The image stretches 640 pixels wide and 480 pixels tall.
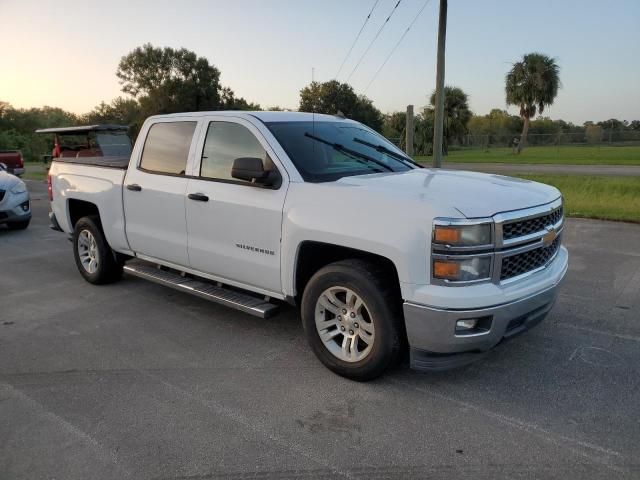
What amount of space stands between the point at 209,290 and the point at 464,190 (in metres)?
2.41

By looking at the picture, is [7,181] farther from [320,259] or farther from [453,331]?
[453,331]

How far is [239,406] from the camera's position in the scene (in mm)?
3471

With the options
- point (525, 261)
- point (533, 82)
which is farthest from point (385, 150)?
point (533, 82)

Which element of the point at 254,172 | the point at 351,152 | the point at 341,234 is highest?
the point at 351,152

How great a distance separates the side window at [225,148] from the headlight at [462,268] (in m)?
1.80

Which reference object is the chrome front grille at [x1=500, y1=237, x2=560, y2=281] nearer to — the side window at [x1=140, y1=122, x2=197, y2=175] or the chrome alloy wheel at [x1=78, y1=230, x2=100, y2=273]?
the side window at [x1=140, y1=122, x2=197, y2=175]

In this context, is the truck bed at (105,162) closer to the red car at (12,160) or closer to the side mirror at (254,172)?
the side mirror at (254,172)

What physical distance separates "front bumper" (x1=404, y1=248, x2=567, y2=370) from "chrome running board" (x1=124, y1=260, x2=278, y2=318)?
51.0 inches

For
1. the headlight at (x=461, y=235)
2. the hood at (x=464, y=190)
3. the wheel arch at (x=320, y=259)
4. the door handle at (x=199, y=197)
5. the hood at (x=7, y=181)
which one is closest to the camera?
the headlight at (x=461, y=235)

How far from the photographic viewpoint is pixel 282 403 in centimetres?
351

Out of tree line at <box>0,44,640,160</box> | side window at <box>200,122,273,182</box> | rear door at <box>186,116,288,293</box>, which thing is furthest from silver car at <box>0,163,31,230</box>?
tree line at <box>0,44,640,160</box>

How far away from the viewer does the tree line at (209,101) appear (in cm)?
4866

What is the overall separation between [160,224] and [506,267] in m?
3.23

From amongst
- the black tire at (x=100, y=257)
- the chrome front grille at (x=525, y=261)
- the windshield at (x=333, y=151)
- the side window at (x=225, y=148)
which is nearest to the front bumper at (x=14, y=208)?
the black tire at (x=100, y=257)
